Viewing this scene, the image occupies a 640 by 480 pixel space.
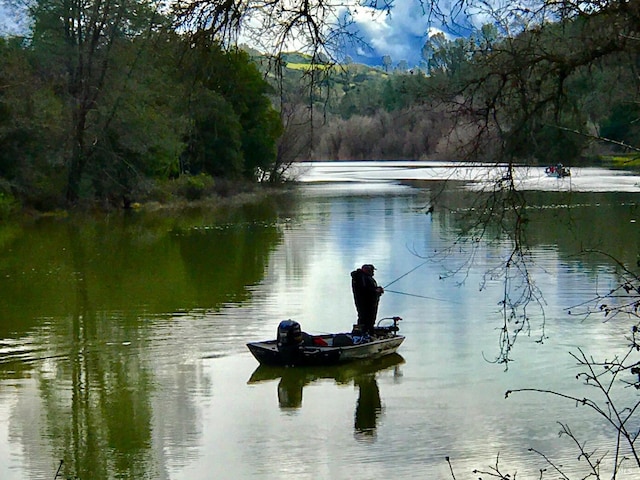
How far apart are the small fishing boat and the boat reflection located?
10 centimetres

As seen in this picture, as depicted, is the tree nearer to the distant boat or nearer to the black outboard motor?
the black outboard motor

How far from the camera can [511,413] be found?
38.7 feet

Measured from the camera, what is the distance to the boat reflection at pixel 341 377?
12.5 meters

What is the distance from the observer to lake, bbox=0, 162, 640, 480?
10.3 meters

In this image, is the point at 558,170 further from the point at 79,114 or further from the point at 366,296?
the point at 79,114

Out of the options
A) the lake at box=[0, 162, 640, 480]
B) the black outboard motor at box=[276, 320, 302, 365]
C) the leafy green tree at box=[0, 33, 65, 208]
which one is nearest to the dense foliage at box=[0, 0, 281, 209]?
the leafy green tree at box=[0, 33, 65, 208]

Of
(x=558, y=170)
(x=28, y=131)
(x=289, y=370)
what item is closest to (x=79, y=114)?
(x=28, y=131)

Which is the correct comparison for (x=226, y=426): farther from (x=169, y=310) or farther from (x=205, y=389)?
(x=169, y=310)

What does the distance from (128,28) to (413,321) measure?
19.4 metres

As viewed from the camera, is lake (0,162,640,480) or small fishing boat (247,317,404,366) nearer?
lake (0,162,640,480)

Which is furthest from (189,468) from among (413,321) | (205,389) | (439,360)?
(413,321)

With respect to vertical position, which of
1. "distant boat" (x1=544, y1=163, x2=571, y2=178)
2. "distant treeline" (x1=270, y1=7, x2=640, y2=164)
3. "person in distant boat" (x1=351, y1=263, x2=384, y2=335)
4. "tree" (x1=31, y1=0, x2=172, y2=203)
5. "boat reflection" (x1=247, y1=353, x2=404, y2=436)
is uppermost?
"tree" (x1=31, y1=0, x2=172, y2=203)

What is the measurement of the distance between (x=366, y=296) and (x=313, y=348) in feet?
3.99

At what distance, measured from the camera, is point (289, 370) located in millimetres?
13883
